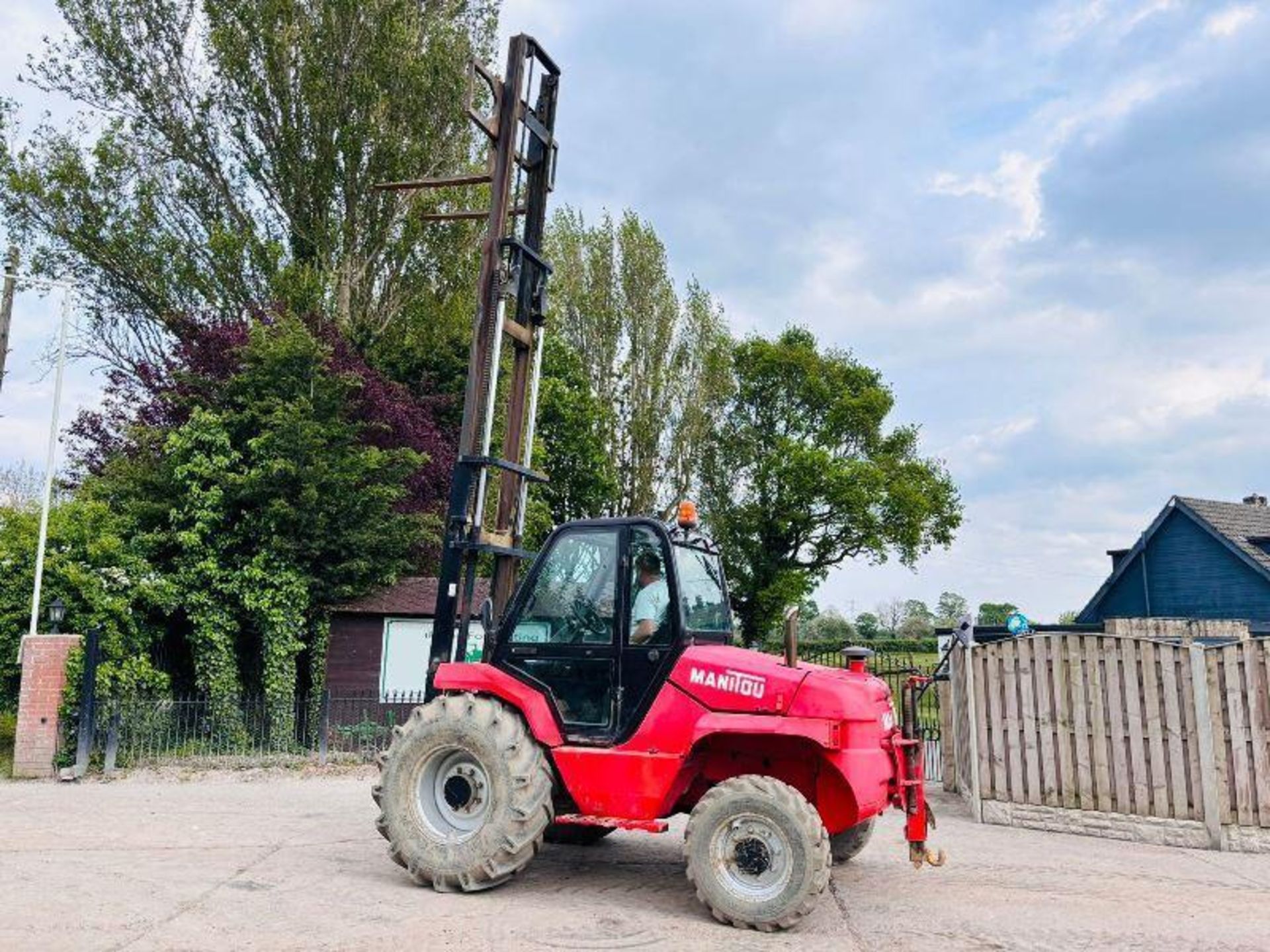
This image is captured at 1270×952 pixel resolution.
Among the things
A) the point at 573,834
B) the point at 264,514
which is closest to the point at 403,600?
the point at 264,514

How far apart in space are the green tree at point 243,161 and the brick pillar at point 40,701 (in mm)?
9465

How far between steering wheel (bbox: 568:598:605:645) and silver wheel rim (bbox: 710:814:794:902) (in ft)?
5.10

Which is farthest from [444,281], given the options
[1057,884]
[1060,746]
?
[1057,884]

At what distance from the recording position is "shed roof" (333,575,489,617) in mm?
16172

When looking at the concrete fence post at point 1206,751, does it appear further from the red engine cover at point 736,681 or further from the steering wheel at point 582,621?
the steering wheel at point 582,621

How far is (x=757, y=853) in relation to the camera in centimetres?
600

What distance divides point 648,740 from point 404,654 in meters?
10.7

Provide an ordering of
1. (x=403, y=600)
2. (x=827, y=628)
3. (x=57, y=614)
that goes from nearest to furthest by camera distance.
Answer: (x=57, y=614)
(x=403, y=600)
(x=827, y=628)

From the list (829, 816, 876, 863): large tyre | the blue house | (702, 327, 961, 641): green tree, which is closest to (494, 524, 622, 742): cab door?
(829, 816, 876, 863): large tyre

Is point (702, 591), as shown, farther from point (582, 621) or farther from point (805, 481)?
point (805, 481)

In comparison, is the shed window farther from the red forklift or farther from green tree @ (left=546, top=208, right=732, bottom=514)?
green tree @ (left=546, top=208, right=732, bottom=514)

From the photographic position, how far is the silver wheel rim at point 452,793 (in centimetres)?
670

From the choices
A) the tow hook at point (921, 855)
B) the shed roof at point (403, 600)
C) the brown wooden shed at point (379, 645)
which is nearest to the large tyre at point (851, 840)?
the tow hook at point (921, 855)

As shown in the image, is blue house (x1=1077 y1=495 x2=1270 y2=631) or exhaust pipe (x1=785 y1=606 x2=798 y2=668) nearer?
exhaust pipe (x1=785 y1=606 x2=798 y2=668)
